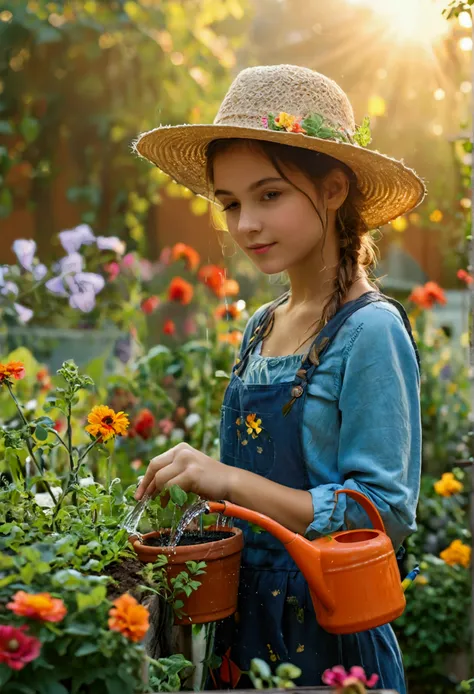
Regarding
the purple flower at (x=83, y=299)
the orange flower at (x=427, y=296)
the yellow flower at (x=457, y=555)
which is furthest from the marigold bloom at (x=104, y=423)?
the orange flower at (x=427, y=296)

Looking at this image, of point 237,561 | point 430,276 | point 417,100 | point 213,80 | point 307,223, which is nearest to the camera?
point 237,561

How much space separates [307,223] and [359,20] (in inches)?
214

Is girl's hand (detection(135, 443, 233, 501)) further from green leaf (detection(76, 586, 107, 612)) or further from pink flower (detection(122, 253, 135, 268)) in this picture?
pink flower (detection(122, 253, 135, 268))

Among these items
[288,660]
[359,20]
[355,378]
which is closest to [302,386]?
[355,378]

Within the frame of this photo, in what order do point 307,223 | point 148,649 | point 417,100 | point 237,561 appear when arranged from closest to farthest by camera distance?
point 148,649 < point 237,561 < point 307,223 < point 417,100

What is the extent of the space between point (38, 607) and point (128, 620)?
95 millimetres

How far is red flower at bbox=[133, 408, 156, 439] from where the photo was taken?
301 cm

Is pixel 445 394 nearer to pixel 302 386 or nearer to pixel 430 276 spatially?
pixel 302 386

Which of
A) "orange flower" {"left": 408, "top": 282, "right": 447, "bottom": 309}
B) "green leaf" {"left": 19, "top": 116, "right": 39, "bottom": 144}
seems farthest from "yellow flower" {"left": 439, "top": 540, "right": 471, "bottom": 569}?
"green leaf" {"left": 19, "top": 116, "right": 39, "bottom": 144}

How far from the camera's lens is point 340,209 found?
1.66 m

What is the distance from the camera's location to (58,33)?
224 inches

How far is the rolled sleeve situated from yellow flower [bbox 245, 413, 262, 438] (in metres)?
0.16

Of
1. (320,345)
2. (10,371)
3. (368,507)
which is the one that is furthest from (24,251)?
(368,507)

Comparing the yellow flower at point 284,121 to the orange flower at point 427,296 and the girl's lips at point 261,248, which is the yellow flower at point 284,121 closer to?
the girl's lips at point 261,248
